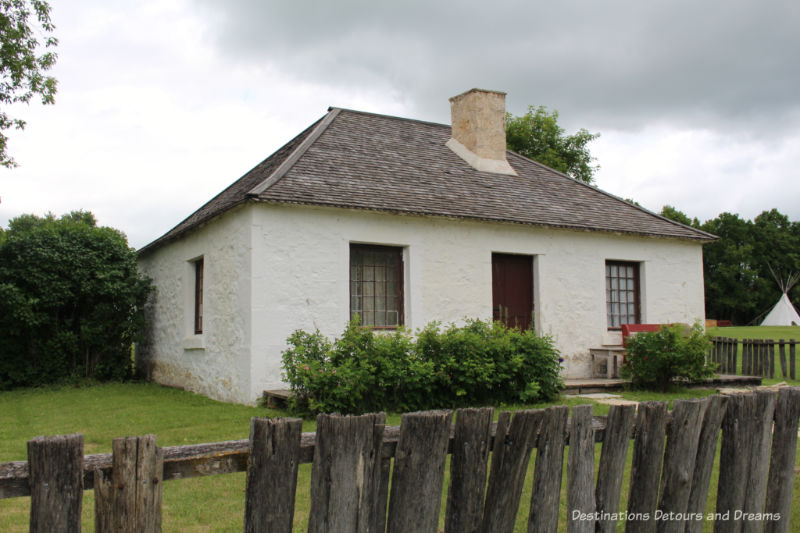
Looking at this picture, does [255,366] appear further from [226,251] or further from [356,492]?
A: [356,492]

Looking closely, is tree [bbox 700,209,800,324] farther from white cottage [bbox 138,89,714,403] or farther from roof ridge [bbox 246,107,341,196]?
roof ridge [bbox 246,107,341,196]

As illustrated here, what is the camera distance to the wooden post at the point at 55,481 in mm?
2230

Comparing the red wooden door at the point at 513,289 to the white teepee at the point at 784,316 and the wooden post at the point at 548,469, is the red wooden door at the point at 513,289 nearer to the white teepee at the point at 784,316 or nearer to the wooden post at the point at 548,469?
the wooden post at the point at 548,469

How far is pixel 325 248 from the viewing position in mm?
11164

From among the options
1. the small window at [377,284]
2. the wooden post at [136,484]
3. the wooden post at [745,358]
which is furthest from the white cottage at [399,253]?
the wooden post at [136,484]

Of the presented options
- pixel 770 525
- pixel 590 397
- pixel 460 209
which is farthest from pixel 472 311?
pixel 770 525

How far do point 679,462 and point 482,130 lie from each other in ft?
41.3

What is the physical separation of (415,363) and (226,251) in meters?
4.24

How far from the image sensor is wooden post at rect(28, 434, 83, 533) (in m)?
2.23

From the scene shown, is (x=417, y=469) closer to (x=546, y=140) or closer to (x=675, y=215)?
(x=546, y=140)

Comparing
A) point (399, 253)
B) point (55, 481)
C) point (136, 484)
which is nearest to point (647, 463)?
point (136, 484)

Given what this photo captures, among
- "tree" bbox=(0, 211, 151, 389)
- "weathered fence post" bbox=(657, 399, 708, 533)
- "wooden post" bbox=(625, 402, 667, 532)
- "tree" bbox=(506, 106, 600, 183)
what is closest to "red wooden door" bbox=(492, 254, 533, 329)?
"tree" bbox=(0, 211, 151, 389)

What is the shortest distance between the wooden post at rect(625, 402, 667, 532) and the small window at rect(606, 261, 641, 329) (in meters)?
11.6

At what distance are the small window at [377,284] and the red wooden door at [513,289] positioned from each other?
216 cm
